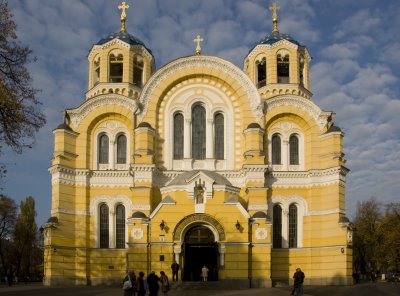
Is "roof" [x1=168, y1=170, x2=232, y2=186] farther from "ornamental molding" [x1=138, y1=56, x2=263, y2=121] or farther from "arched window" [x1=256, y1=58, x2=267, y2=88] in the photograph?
"arched window" [x1=256, y1=58, x2=267, y2=88]

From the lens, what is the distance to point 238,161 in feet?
129

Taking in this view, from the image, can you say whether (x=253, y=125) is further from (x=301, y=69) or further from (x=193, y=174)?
(x=301, y=69)

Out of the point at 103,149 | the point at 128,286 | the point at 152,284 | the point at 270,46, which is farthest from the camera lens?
the point at 270,46

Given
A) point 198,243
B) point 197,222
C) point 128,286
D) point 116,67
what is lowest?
point 128,286

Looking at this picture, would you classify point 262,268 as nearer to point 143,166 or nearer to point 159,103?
point 143,166

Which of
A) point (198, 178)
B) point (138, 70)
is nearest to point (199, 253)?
point (198, 178)

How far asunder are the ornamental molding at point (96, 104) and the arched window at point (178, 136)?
2978mm

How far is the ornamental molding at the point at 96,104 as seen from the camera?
4003cm

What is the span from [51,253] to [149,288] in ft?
53.9

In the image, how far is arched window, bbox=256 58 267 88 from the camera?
4334cm

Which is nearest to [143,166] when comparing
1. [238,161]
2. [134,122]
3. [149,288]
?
[134,122]

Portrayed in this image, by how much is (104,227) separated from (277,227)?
11.4 metres

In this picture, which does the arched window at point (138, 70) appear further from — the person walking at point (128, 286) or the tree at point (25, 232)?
the tree at point (25, 232)

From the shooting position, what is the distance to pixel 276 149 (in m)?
40.4
